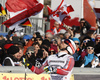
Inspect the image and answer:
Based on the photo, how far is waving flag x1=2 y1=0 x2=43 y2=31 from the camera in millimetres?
10328

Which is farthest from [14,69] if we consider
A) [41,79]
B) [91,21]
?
[91,21]

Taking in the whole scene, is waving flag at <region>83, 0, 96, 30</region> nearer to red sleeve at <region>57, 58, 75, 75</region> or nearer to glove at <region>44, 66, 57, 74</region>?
red sleeve at <region>57, 58, 75, 75</region>

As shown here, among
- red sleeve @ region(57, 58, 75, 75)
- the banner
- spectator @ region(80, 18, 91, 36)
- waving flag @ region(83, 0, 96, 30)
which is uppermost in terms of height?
waving flag @ region(83, 0, 96, 30)

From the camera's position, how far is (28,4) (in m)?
10.7

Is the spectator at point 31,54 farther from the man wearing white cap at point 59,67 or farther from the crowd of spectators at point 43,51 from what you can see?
the man wearing white cap at point 59,67

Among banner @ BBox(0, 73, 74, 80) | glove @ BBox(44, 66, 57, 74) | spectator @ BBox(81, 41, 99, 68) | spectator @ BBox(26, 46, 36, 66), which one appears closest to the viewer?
glove @ BBox(44, 66, 57, 74)

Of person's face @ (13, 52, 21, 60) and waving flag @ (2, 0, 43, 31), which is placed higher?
waving flag @ (2, 0, 43, 31)

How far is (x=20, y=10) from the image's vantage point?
10.6 meters

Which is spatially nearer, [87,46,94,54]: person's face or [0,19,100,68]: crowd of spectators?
[0,19,100,68]: crowd of spectators

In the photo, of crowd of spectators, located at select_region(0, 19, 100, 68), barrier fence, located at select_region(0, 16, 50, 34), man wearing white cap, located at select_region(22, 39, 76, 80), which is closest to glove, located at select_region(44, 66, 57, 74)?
man wearing white cap, located at select_region(22, 39, 76, 80)

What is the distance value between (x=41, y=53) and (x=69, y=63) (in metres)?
2.25

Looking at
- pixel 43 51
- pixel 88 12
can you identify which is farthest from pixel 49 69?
pixel 88 12

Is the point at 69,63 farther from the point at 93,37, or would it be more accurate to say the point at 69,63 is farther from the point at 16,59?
the point at 93,37

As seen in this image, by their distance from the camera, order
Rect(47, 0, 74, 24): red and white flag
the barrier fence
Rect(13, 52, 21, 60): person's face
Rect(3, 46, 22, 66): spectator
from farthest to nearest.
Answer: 1. the barrier fence
2. Rect(47, 0, 74, 24): red and white flag
3. Rect(13, 52, 21, 60): person's face
4. Rect(3, 46, 22, 66): spectator
